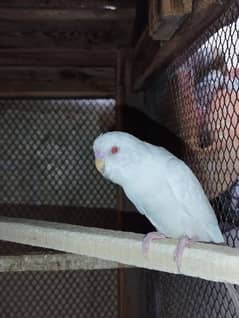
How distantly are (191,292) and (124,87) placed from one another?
2.90 feet

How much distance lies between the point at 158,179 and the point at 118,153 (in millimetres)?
115

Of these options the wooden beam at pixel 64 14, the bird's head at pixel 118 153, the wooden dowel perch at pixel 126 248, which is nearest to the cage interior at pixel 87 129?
the wooden beam at pixel 64 14

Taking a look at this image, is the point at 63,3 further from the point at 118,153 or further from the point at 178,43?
the point at 118,153

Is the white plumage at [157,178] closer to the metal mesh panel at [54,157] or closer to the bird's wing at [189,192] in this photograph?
the bird's wing at [189,192]

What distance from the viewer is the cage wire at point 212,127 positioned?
1194 mm

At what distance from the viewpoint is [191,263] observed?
2.95 ft

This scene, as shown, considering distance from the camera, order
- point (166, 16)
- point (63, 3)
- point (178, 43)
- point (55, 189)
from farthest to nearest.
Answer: point (55, 189), point (63, 3), point (178, 43), point (166, 16)

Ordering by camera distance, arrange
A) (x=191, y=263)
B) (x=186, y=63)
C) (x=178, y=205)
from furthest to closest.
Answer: (x=186, y=63) → (x=178, y=205) → (x=191, y=263)

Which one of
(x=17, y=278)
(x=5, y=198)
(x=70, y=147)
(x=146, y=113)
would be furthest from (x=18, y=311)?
(x=146, y=113)

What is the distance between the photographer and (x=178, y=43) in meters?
1.47

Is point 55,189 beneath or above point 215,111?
beneath

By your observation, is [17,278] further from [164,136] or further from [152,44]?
[152,44]

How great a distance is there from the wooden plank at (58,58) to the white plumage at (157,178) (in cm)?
83

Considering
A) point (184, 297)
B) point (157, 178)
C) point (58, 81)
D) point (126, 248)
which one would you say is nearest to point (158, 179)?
point (157, 178)
